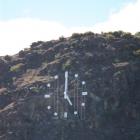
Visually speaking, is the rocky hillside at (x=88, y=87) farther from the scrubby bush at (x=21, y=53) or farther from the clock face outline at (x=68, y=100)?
the clock face outline at (x=68, y=100)

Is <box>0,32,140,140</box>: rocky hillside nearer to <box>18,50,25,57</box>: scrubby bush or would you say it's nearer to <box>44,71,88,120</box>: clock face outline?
<box>18,50,25,57</box>: scrubby bush

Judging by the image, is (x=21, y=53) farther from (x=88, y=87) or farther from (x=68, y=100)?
(x=68, y=100)

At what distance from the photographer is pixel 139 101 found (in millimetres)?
67938

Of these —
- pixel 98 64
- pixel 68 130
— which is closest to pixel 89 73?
pixel 98 64

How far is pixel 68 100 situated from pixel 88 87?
2.80m

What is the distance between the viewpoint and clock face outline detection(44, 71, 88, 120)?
2613 inches

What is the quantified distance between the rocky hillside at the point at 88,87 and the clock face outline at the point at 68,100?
57cm

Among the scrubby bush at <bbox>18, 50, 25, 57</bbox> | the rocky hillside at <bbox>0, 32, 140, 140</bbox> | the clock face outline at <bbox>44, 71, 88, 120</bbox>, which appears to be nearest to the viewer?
the rocky hillside at <bbox>0, 32, 140, 140</bbox>

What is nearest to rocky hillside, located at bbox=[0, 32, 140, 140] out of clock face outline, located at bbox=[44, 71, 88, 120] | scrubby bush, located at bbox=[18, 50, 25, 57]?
scrubby bush, located at bbox=[18, 50, 25, 57]

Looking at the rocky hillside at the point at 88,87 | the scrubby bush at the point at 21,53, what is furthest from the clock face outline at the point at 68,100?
the scrubby bush at the point at 21,53

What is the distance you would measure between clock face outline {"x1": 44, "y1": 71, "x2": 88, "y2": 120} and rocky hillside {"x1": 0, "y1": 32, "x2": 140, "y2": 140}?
1.88 ft

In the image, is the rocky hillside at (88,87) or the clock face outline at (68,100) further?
the clock face outline at (68,100)

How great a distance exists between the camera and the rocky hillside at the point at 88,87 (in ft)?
213

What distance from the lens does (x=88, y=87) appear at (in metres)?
68.1
